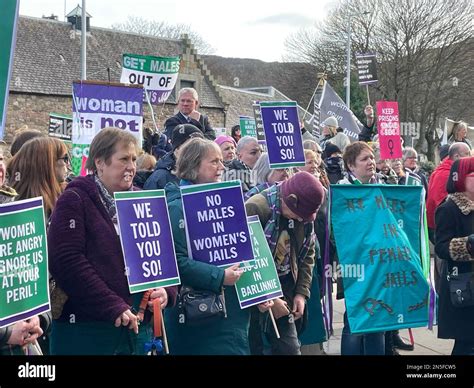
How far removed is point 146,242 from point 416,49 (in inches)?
1714

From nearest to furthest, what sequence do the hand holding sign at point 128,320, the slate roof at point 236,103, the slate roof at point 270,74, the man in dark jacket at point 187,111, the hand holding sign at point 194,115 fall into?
1. the hand holding sign at point 128,320
2. the man in dark jacket at point 187,111
3. the hand holding sign at point 194,115
4. the slate roof at point 236,103
5. the slate roof at point 270,74

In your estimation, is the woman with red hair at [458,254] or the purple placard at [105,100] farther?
the purple placard at [105,100]

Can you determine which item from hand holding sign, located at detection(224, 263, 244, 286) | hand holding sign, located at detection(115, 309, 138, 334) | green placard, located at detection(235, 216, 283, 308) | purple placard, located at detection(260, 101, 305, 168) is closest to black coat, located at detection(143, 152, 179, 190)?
purple placard, located at detection(260, 101, 305, 168)

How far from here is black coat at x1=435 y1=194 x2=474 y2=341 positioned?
5996 mm

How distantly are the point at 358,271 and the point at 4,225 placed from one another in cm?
296

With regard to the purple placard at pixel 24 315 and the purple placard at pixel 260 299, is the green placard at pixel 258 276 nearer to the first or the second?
the purple placard at pixel 260 299

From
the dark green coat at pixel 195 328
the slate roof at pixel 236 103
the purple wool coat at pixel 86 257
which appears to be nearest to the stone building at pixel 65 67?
the slate roof at pixel 236 103

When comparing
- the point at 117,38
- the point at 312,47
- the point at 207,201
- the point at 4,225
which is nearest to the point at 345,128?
the point at 207,201

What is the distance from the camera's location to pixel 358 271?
6.12 metres

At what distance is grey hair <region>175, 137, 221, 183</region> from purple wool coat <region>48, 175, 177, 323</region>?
0.74 meters

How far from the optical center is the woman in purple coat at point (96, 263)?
14.2 feet

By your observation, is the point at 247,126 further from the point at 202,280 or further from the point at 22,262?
the point at 22,262

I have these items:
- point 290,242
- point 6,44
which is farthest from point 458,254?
point 6,44

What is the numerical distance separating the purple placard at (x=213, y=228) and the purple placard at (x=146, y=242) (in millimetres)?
230
